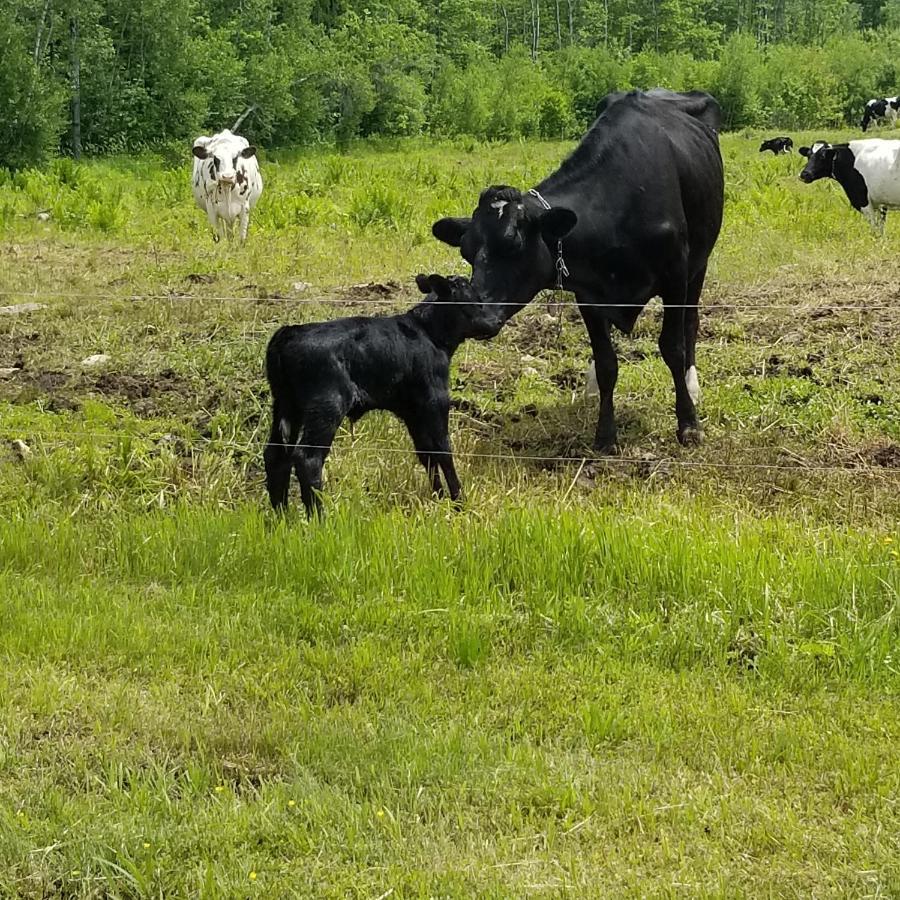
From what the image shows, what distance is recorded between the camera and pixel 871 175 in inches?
679

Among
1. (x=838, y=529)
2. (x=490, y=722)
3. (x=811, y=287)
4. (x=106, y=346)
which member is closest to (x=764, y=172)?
(x=811, y=287)

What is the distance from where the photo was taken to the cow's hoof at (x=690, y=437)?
24.5 feet

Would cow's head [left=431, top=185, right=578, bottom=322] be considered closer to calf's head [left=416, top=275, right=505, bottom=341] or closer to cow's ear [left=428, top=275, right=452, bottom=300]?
calf's head [left=416, top=275, right=505, bottom=341]

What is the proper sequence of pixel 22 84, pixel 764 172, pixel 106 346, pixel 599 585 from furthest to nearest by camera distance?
1. pixel 22 84
2. pixel 764 172
3. pixel 106 346
4. pixel 599 585

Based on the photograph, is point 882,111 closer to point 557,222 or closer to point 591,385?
point 591,385

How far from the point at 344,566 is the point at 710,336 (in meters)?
5.05

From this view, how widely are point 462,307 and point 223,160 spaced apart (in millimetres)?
11088

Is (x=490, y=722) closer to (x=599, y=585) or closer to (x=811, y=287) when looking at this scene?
(x=599, y=585)

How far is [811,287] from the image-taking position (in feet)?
35.5

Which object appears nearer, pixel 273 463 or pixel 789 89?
pixel 273 463

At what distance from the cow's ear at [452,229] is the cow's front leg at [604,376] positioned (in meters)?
0.94

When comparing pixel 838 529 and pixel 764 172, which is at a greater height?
pixel 764 172

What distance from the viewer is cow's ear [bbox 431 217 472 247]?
22.9ft

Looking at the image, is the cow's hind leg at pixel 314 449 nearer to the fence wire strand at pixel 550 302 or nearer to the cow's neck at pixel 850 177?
the fence wire strand at pixel 550 302
